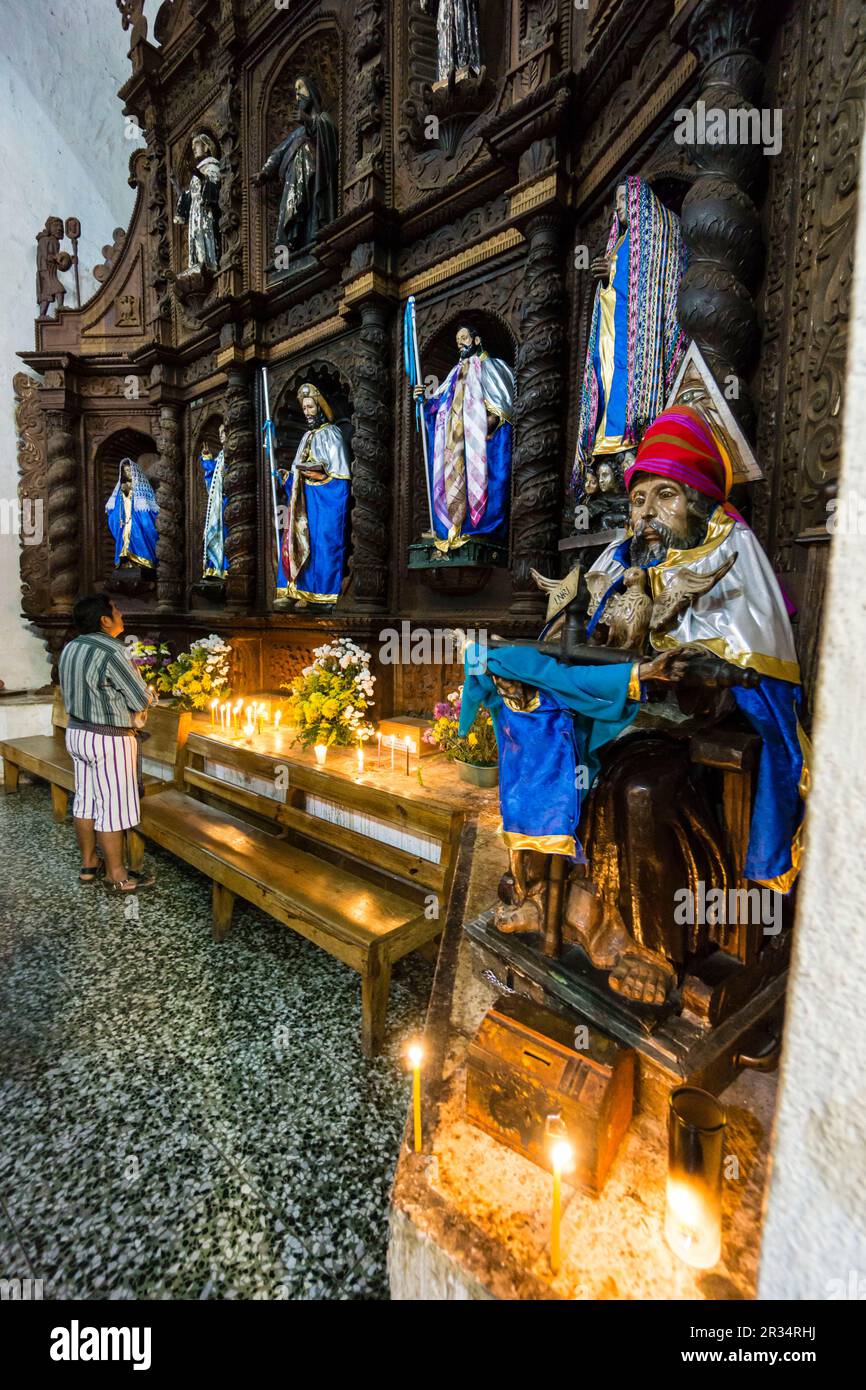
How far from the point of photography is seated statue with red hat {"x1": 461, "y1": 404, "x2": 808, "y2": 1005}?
1.45 metres

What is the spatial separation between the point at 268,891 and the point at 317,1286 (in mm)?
1564

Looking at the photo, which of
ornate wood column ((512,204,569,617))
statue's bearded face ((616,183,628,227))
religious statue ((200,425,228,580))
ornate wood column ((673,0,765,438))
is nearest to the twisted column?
religious statue ((200,425,228,580))

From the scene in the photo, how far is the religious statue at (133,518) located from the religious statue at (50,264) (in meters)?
2.75

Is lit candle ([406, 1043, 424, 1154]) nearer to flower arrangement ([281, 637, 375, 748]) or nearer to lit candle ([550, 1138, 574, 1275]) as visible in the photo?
lit candle ([550, 1138, 574, 1275])

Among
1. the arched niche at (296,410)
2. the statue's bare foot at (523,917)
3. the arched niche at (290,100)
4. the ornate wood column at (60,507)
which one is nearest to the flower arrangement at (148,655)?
the ornate wood column at (60,507)

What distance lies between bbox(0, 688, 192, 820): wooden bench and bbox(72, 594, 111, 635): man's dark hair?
1.05 meters

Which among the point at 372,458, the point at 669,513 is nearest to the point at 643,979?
the point at 669,513

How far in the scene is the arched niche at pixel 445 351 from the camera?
493 cm

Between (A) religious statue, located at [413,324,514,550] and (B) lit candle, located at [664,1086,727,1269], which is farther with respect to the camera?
(A) religious statue, located at [413,324,514,550]

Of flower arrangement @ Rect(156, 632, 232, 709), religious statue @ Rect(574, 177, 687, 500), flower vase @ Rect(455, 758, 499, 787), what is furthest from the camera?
flower arrangement @ Rect(156, 632, 232, 709)

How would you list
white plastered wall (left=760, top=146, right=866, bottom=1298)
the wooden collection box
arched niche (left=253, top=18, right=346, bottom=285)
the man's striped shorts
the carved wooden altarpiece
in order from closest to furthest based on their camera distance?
white plastered wall (left=760, top=146, right=866, bottom=1298) < the wooden collection box < the carved wooden altarpiece < the man's striped shorts < arched niche (left=253, top=18, right=346, bottom=285)

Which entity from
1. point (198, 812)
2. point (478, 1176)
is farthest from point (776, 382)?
point (198, 812)

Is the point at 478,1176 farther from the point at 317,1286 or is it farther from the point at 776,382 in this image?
the point at 776,382
